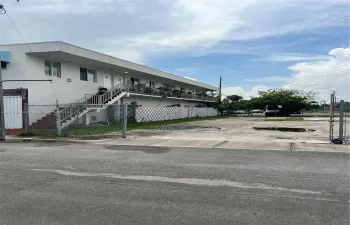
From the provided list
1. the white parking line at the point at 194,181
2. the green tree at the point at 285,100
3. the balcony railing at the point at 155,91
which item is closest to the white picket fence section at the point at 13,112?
the balcony railing at the point at 155,91

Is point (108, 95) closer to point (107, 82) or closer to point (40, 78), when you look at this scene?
point (107, 82)

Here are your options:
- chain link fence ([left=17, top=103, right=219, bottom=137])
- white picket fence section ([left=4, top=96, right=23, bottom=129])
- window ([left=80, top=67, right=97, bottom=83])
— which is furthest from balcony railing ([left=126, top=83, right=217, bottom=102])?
white picket fence section ([left=4, top=96, right=23, bottom=129])

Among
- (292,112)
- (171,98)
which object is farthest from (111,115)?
(292,112)

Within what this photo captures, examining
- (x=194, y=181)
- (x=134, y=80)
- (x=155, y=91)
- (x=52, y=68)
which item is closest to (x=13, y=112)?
(x=52, y=68)

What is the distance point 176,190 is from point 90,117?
65.5 ft

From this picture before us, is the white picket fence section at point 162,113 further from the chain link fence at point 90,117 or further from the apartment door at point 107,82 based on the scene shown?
the apartment door at point 107,82

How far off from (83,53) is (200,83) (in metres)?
29.9

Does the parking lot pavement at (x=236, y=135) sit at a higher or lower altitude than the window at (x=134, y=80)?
lower

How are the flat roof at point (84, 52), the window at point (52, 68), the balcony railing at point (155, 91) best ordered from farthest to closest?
the balcony railing at point (155, 91), the window at point (52, 68), the flat roof at point (84, 52)

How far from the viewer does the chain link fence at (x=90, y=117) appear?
16.0 meters

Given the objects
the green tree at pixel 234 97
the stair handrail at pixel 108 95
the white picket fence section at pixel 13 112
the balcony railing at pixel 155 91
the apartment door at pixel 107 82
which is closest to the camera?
the white picket fence section at pixel 13 112

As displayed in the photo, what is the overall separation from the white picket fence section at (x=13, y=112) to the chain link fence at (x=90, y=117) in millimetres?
465

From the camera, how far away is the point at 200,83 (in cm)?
4941

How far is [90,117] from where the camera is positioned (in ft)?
79.7
